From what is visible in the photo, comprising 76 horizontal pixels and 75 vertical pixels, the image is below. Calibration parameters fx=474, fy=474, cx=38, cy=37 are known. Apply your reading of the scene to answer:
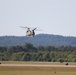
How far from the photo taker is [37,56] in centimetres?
18475

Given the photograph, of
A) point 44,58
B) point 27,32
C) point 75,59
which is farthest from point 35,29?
point 44,58

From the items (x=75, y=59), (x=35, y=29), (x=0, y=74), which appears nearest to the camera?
(x=0, y=74)

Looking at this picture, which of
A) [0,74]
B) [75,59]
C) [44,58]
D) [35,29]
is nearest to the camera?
[0,74]

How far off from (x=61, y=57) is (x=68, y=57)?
3751 mm

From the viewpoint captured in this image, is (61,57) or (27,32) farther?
(61,57)

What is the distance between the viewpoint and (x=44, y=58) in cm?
17988

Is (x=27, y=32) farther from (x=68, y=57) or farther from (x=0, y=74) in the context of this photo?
(x=0, y=74)

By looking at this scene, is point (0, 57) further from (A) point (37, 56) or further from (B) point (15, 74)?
(B) point (15, 74)

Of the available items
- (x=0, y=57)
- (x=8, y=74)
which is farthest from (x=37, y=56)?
(x=8, y=74)

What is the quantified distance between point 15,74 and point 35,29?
6051 cm

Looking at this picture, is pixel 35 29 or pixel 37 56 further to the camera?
pixel 37 56

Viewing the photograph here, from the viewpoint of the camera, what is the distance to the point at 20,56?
18950 centimetres

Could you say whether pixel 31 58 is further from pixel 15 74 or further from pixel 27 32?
pixel 15 74

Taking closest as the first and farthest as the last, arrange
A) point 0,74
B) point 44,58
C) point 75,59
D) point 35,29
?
point 0,74, point 35,29, point 75,59, point 44,58
